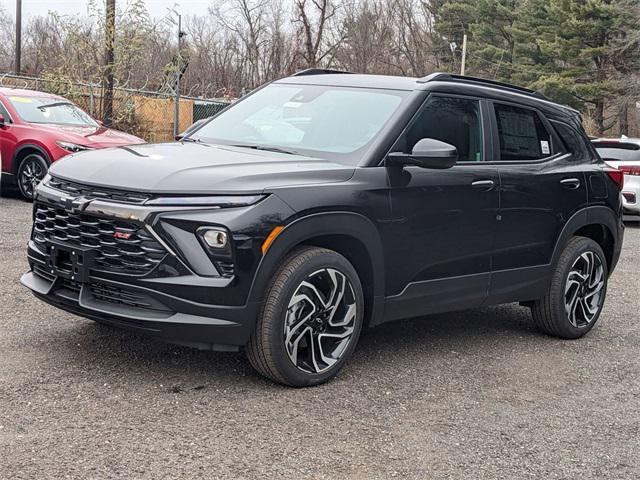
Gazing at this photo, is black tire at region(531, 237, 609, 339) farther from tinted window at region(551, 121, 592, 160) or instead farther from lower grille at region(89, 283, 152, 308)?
lower grille at region(89, 283, 152, 308)

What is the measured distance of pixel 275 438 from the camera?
3777mm

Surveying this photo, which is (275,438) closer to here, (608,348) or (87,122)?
(608,348)

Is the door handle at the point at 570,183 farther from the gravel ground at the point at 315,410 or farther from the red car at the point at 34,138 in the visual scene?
→ the red car at the point at 34,138

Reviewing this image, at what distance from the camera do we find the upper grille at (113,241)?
4027mm

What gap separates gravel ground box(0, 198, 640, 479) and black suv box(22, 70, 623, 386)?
1.11ft

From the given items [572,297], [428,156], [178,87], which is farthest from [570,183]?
[178,87]

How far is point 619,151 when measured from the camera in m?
14.2

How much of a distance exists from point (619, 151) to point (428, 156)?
10557 mm

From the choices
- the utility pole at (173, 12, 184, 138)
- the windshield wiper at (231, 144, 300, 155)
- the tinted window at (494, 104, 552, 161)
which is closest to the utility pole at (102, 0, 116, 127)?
the utility pole at (173, 12, 184, 138)

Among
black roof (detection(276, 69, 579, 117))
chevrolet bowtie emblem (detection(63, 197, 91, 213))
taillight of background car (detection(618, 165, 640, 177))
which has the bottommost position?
chevrolet bowtie emblem (detection(63, 197, 91, 213))

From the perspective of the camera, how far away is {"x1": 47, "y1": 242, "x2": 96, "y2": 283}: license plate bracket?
4.16 metres

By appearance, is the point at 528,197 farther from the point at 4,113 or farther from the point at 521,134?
the point at 4,113

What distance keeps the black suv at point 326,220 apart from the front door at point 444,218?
11 mm

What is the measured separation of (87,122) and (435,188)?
358 inches
